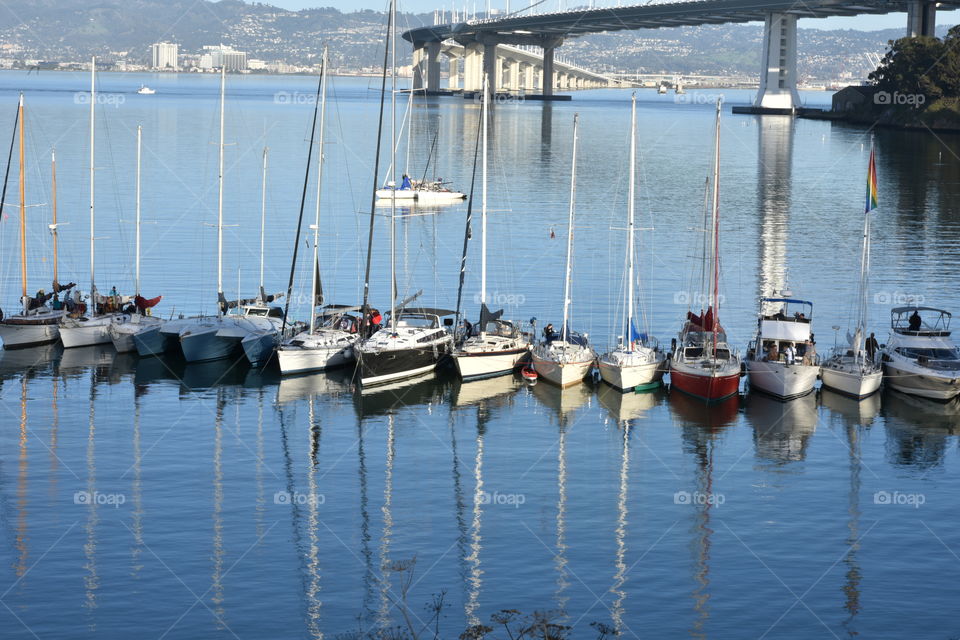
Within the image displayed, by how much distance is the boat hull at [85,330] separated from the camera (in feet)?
139

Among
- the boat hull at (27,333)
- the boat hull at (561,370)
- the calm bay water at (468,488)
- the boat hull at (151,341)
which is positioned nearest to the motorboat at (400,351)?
the calm bay water at (468,488)

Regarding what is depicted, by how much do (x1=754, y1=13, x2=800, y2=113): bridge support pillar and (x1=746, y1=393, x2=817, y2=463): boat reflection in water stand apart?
153 metres

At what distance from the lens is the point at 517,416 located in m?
36.8

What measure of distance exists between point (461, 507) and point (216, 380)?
12769mm

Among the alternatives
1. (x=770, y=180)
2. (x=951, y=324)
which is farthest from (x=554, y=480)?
(x=770, y=180)

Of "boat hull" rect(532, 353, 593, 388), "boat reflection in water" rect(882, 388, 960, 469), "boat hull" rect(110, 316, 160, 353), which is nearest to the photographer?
"boat reflection in water" rect(882, 388, 960, 469)

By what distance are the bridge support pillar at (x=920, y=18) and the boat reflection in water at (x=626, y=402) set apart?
433 feet

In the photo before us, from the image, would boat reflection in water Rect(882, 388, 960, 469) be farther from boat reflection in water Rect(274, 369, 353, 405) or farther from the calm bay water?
boat reflection in water Rect(274, 369, 353, 405)

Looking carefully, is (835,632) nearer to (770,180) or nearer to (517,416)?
(517,416)

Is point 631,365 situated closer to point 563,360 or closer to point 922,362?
point 563,360

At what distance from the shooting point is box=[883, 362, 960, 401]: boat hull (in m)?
37.5

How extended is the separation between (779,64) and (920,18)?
1227 inches

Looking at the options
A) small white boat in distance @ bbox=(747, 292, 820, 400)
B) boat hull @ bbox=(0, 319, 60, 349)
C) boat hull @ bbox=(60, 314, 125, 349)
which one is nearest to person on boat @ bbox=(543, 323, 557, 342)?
small white boat in distance @ bbox=(747, 292, 820, 400)

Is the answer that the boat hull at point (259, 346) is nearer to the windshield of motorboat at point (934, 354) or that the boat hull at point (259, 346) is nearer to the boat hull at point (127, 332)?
the boat hull at point (127, 332)
